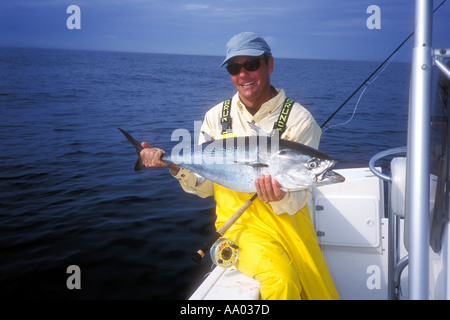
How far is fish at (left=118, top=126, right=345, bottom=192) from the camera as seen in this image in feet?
8.73

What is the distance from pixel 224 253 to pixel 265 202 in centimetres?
53

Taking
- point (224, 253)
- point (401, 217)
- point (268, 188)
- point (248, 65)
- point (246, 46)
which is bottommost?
point (224, 253)

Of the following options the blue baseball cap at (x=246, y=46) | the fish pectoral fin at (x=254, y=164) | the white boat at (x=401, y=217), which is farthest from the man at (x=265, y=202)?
the white boat at (x=401, y=217)

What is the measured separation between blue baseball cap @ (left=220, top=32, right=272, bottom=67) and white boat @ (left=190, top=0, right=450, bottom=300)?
4.34 ft

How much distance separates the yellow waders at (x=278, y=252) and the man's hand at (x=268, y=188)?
268mm

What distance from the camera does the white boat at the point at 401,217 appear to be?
55.8 inches

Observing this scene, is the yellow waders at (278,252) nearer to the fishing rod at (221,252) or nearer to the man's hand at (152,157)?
the fishing rod at (221,252)

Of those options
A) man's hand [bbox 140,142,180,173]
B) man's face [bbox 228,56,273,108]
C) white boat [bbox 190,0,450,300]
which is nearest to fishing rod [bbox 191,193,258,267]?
white boat [bbox 190,0,450,300]

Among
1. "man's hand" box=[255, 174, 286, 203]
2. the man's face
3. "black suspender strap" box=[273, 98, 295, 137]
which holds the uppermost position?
the man's face

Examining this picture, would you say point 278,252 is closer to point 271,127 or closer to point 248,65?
point 271,127

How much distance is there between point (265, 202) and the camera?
9.11 ft

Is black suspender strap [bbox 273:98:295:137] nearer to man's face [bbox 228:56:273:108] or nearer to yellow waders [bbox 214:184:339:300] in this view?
man's face [bbox 228:56:273:108]

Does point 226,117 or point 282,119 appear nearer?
point 282,119

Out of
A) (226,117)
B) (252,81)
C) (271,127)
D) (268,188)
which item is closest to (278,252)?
(268,188)
